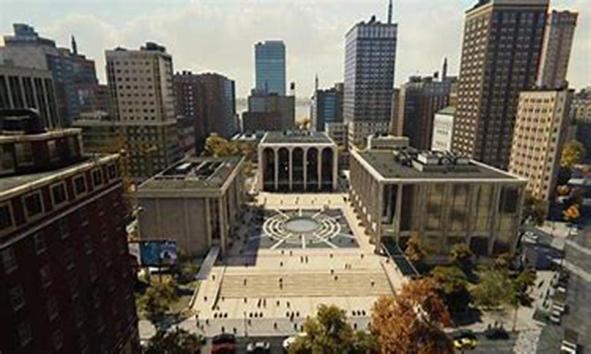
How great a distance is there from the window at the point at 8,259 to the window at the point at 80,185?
9582 millimetres

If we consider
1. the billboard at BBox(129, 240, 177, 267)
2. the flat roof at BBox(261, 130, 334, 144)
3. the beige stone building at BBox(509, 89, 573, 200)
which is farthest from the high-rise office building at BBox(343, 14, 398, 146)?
the billboard at BBox(129, 240, 177, 267)

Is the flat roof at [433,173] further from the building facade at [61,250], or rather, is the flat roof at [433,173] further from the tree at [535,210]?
the building facade at [61,250]

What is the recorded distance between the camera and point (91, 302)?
38125mm

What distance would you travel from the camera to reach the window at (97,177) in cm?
3947

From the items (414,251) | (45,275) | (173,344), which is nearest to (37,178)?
(45,275)

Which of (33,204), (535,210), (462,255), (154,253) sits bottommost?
(462,255)

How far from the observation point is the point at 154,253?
6944cm

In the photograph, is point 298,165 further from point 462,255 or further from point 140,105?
point 462,255

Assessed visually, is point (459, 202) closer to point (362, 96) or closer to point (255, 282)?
point (255, 282)

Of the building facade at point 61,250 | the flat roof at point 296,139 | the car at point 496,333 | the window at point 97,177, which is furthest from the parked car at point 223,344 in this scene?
the flat roof at point 296,139

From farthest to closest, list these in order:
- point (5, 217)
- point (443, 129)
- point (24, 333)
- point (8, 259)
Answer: point (443, 129) → point (24, 333) → point (8, 259) → point (5, 217)

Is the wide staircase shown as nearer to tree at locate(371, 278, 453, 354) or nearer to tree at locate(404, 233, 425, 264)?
tree at locate(404, 233, 425, 264)

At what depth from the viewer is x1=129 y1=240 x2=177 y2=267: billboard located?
6919 centimetres

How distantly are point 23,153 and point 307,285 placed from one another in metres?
53.5
